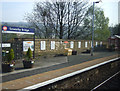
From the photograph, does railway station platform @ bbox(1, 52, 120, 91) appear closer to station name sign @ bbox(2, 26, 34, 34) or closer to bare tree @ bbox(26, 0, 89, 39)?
station name sign @ bbox(2, 26, 34, 34)

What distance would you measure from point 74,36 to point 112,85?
1808 centimetres

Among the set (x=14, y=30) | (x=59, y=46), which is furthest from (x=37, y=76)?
(x=59, y=46)

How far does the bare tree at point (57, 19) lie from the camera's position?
22.0 metres

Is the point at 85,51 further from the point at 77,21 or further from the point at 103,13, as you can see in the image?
the point at 103,13

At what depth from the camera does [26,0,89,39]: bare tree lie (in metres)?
22.0

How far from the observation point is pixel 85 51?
2144 centimetres

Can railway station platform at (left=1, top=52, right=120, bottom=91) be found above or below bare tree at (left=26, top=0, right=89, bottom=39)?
below

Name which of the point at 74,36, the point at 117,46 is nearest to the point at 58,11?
the point at 74,36

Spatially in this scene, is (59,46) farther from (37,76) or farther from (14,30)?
(37,76)

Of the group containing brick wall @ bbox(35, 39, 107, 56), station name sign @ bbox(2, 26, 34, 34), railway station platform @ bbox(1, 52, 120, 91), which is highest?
station name sign @ bbox(2, 26, 34, 34)

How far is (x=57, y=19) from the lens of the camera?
2355cm

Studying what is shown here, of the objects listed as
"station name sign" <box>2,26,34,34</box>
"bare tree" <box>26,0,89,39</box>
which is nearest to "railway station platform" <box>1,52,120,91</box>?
"station name sign" <box>2,26,34,34</box>

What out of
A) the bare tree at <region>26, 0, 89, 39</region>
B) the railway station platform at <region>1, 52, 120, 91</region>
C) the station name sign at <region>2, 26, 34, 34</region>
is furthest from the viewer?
the bare tree at <region>26, 0, 89, 39</region>

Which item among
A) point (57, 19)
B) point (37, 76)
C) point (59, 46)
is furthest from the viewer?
point (57, 19)
